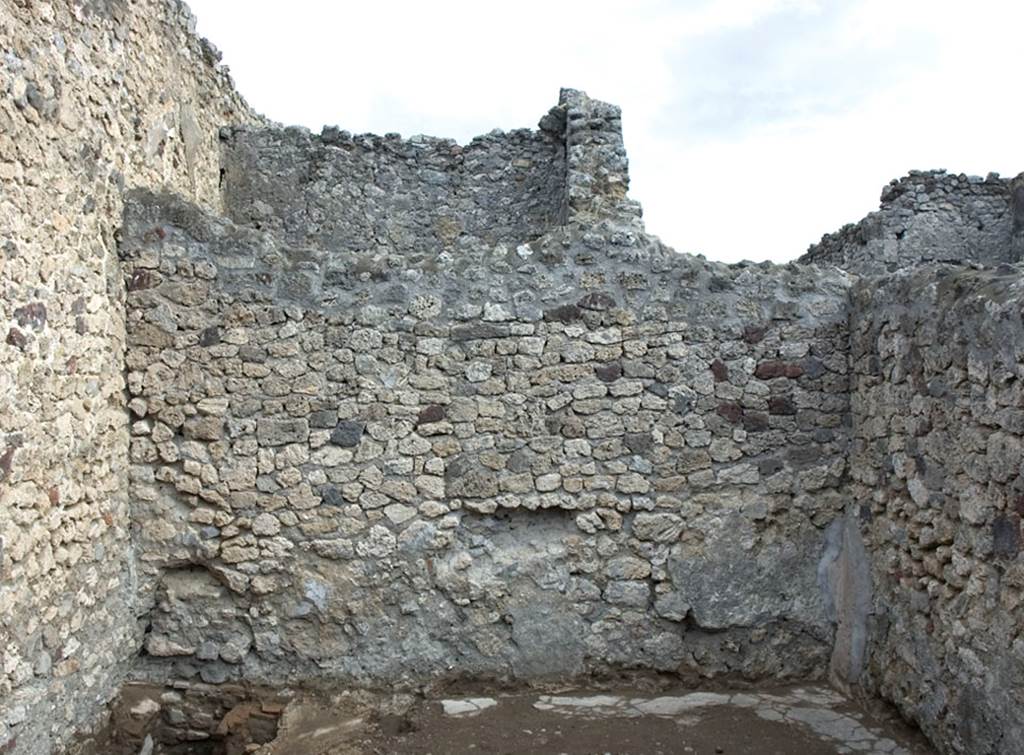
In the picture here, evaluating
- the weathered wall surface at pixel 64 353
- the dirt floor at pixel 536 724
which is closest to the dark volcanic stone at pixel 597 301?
the dirt floor at pixel 536 724

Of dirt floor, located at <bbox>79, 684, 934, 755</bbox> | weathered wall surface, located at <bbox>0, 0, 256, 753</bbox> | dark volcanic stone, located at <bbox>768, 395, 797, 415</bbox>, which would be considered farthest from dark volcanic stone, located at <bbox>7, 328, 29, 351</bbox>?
dark volcanic stone, located at <bbox>768, 395, 797, 415</bbox>

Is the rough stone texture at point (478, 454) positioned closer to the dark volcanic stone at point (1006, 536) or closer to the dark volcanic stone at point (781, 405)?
the dark volcanic stone at point (781, 405)

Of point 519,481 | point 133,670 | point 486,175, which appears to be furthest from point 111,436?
point 486,175

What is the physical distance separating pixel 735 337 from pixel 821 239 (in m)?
5.45

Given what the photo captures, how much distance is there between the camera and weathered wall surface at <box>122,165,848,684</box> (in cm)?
468

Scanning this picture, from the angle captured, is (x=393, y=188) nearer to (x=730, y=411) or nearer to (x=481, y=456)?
(x=481, y=456)

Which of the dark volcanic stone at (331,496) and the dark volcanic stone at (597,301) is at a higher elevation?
the dark volcanic stone at (597,301)

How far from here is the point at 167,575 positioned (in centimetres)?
473

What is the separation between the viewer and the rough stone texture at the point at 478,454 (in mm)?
4680

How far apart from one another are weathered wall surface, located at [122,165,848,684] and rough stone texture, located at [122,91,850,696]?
0.04 feet

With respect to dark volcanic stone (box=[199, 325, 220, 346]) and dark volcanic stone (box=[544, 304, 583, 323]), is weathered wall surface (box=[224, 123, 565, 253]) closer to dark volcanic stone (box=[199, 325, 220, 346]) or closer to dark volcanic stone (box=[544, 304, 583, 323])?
dark volcanic stone (box=[544, 304, 583, 323])

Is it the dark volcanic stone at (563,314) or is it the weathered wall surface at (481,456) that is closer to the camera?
the weathered wall surface at (481,456)

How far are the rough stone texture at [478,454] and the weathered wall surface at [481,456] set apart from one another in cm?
1

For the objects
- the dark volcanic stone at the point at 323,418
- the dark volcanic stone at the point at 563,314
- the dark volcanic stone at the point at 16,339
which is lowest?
the dark volcanic stone at the point at 323,418
